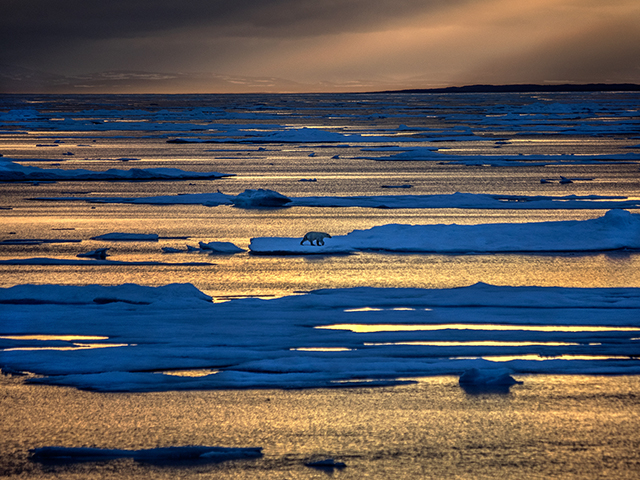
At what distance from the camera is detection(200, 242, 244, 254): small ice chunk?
8.91 m

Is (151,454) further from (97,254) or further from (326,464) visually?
(97,254)

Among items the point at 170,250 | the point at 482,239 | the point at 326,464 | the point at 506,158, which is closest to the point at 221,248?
the point at 170,250

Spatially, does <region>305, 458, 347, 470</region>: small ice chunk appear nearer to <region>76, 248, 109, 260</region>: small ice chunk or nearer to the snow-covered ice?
<region>76, 248, 109, 260</region>: small ice chunk

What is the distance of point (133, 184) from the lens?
654 inches

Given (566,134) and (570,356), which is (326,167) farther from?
(566,134)

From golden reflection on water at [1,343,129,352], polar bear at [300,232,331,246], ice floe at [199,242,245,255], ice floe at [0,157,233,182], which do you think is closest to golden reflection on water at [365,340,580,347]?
golden reflection on water at [1,343,129,352]

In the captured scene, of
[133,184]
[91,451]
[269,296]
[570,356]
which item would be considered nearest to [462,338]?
[570,356]

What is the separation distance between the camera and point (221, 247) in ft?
29.4

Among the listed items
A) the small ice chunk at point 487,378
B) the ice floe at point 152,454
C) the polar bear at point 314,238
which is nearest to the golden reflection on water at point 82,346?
the ice floe at point 152,454

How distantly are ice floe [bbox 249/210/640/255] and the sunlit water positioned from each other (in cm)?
431

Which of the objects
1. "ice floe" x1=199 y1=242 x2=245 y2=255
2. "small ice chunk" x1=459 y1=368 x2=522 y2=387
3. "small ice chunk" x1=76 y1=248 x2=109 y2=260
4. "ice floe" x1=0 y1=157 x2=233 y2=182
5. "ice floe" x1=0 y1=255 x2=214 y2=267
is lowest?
"small ice chunk" x1=459 y1=368 x2=522 y2=387

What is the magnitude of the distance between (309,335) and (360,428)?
1.56 m

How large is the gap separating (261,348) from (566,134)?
3345 centimetres

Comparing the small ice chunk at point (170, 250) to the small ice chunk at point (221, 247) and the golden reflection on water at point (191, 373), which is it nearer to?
the small ice chunk at point (221, 247)
